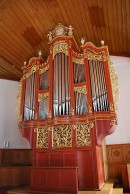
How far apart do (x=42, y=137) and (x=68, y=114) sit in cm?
108

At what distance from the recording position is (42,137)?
5531 millimetres

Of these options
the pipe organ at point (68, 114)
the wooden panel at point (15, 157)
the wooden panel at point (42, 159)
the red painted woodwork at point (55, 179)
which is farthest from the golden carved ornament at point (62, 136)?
the wooden panel at point (15, 157)

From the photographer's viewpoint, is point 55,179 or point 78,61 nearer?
point 55,179

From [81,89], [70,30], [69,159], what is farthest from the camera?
[70,30]

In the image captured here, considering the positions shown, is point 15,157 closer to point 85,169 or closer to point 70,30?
point 85,169

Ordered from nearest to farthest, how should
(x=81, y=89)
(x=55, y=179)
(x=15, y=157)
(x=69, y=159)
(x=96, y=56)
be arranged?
(x=55, y=179), (x=69, y=159), (x=81, y=89), (x=96, y=56), (x=15, y=157)

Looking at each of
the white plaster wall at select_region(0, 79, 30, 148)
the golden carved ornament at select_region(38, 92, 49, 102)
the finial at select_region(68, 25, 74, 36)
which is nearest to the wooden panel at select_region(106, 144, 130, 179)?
the golden carved ornament at select_region(38, 92, 49, 102)

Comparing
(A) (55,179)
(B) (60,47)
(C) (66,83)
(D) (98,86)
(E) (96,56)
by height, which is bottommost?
(A) (55,179)

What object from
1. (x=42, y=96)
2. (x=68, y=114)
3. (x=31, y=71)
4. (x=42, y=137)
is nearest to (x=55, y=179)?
(x=42, y=137)

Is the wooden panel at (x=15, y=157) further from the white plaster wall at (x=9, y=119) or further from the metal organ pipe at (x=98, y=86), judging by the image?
the metal organ pipe at (x=98, y=86)

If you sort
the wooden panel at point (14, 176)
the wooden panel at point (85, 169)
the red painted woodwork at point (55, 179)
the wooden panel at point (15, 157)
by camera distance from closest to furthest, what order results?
the red painted woodwork at point (55, 179) → the wooden panel at point (85, 169) → the wooden panel at point (14, 176) → the wooden panel at point (15, 157)

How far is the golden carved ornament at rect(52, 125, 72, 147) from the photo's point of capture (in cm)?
520

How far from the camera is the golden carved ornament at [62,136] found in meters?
5.20

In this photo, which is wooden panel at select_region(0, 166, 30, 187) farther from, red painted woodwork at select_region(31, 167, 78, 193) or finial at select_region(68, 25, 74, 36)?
finial at select_region(68, 25, 74, 36)
